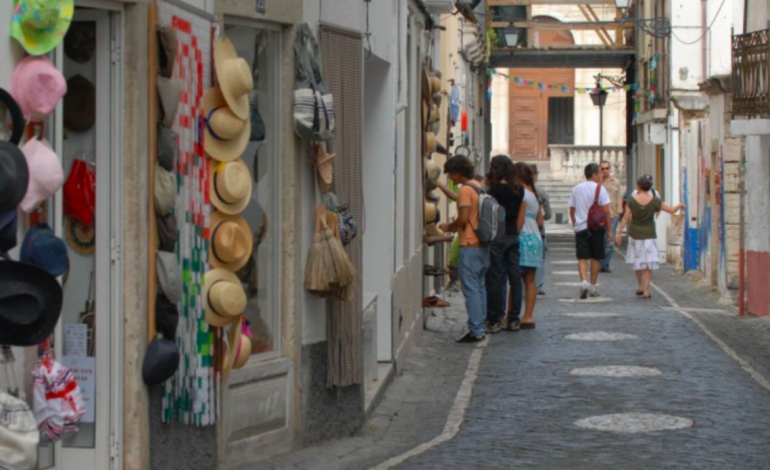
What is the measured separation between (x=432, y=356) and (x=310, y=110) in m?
6.26

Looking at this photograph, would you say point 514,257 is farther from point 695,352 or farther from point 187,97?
point 187,97

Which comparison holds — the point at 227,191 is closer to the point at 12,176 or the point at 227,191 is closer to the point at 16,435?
the point at 12,176

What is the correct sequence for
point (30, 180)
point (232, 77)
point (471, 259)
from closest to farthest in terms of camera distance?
1. point (30, 180)
2. point (232, 77)
3. point (471, 259)

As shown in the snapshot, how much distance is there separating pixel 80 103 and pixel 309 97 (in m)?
2.16

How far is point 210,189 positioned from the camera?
8945mm

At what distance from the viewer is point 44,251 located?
22.0 feet

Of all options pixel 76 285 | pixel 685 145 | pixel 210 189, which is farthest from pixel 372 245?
pixel 685 145

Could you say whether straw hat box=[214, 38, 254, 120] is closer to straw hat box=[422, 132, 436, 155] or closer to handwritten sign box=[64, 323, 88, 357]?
handwritten sign box=[64, 323, 88, 357]

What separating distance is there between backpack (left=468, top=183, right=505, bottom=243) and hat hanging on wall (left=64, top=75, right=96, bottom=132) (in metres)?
8.74

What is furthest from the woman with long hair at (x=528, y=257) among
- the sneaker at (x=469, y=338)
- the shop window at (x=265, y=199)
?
the shop window at (x=265, y=199)

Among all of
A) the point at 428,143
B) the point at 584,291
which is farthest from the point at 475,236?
the point at 584,291

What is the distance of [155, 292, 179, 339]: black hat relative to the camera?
816 centimetres

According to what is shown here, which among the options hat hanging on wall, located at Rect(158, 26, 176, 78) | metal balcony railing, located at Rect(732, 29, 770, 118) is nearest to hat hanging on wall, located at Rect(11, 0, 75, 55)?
hat hanging on wall, located at Rect(158, 26, 176, 78)

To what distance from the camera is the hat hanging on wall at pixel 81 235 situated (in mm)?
8039
